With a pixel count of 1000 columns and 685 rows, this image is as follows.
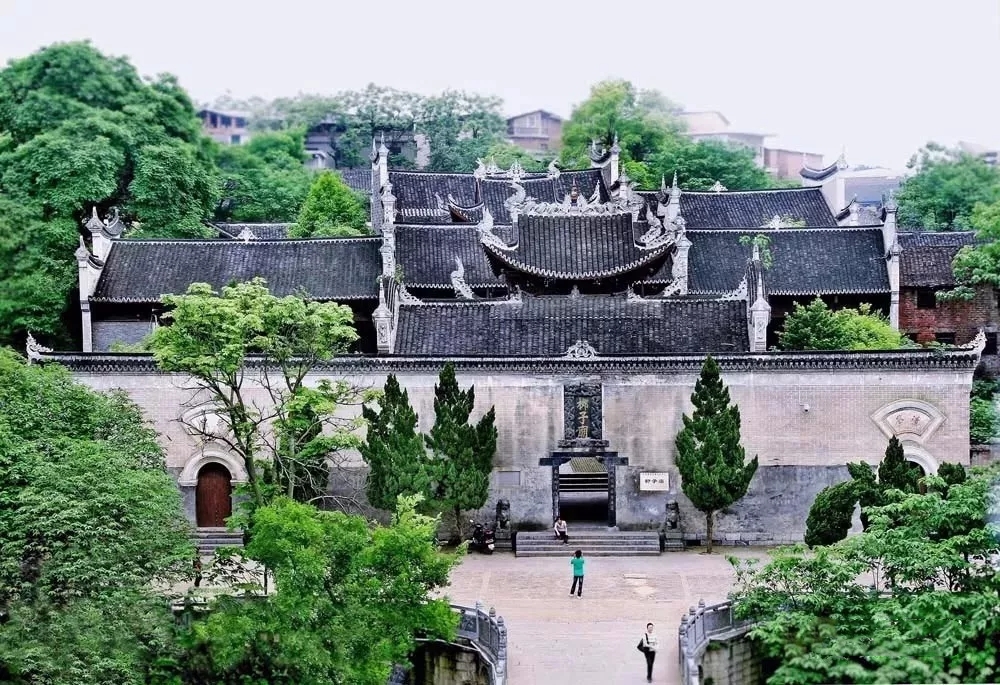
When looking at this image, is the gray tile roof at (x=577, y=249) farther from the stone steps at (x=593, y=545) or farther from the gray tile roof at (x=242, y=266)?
the stone steps at (x=593, y=545)

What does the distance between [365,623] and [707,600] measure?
8062mm

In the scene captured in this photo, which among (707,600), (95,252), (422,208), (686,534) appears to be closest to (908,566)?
(707,600)

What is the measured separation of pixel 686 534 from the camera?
32969mm

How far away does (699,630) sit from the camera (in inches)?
962

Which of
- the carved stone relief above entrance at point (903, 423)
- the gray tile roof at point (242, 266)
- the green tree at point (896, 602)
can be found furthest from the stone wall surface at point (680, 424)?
the gray tile roof at point (242, 266)

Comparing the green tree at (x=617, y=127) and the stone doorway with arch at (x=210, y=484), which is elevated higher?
the green tree at (x=617, y=127)

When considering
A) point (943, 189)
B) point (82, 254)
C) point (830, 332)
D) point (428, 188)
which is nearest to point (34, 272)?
point (82, 254)

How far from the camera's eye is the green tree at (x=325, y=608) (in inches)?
873

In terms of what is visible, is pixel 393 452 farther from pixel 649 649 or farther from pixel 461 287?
pixel 649 649

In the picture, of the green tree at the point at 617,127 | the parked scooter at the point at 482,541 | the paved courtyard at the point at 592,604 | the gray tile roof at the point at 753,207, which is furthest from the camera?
the green tree at the point at 617,127

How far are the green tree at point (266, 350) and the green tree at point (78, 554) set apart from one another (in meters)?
2.04

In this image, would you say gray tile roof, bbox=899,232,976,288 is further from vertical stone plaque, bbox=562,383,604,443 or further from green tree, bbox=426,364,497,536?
green tree, bbox=426,364,497,536

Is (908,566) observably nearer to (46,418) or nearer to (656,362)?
(656,362)

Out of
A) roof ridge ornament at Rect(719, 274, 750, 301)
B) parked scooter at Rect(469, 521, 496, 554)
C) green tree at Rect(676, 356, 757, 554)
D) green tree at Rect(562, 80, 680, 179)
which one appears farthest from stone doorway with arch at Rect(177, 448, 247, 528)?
green tree at Rect(562, 80, 680, 179)
